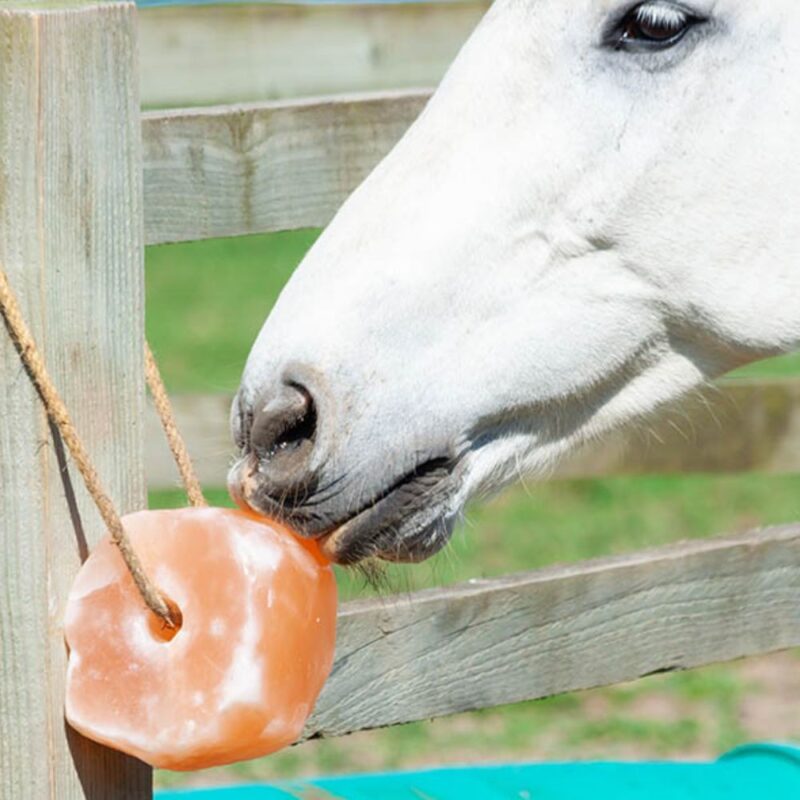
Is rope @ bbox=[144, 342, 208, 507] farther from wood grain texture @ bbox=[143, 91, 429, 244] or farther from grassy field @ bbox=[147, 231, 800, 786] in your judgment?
wood grain texture @ bbox=[143, 91, 429, 244]

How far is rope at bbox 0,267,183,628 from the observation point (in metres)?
1.43

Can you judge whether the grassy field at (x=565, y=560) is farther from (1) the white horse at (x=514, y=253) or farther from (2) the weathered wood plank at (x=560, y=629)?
(1) the white horse at (x=514, y=253)

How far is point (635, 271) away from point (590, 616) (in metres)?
0.60

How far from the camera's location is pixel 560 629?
217cm

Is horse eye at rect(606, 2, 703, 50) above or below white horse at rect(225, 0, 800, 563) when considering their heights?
above

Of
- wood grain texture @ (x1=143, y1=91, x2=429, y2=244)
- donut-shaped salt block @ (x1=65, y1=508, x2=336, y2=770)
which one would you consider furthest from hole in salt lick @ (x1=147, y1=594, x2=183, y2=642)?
wood grain texture @ (x1=143, y1=91, x2=429, y2=244)

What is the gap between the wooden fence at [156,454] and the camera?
1.47 meters

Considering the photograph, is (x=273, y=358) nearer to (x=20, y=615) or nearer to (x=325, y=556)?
(x=325, y=556)

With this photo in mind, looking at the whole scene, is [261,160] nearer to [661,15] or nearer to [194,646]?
[661,15]

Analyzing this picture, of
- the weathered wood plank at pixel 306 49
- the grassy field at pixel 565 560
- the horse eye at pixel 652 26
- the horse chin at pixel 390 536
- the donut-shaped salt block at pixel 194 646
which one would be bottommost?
the grassy field at pixel 565 560

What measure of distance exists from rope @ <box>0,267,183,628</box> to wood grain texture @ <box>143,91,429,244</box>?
67 cm

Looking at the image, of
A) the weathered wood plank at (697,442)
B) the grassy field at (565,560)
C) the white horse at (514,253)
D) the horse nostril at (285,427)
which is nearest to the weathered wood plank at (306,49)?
Answer: the grassy field at (565,560)

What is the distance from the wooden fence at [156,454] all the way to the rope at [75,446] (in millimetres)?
34

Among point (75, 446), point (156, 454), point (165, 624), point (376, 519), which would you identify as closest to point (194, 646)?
point (165, 624)
